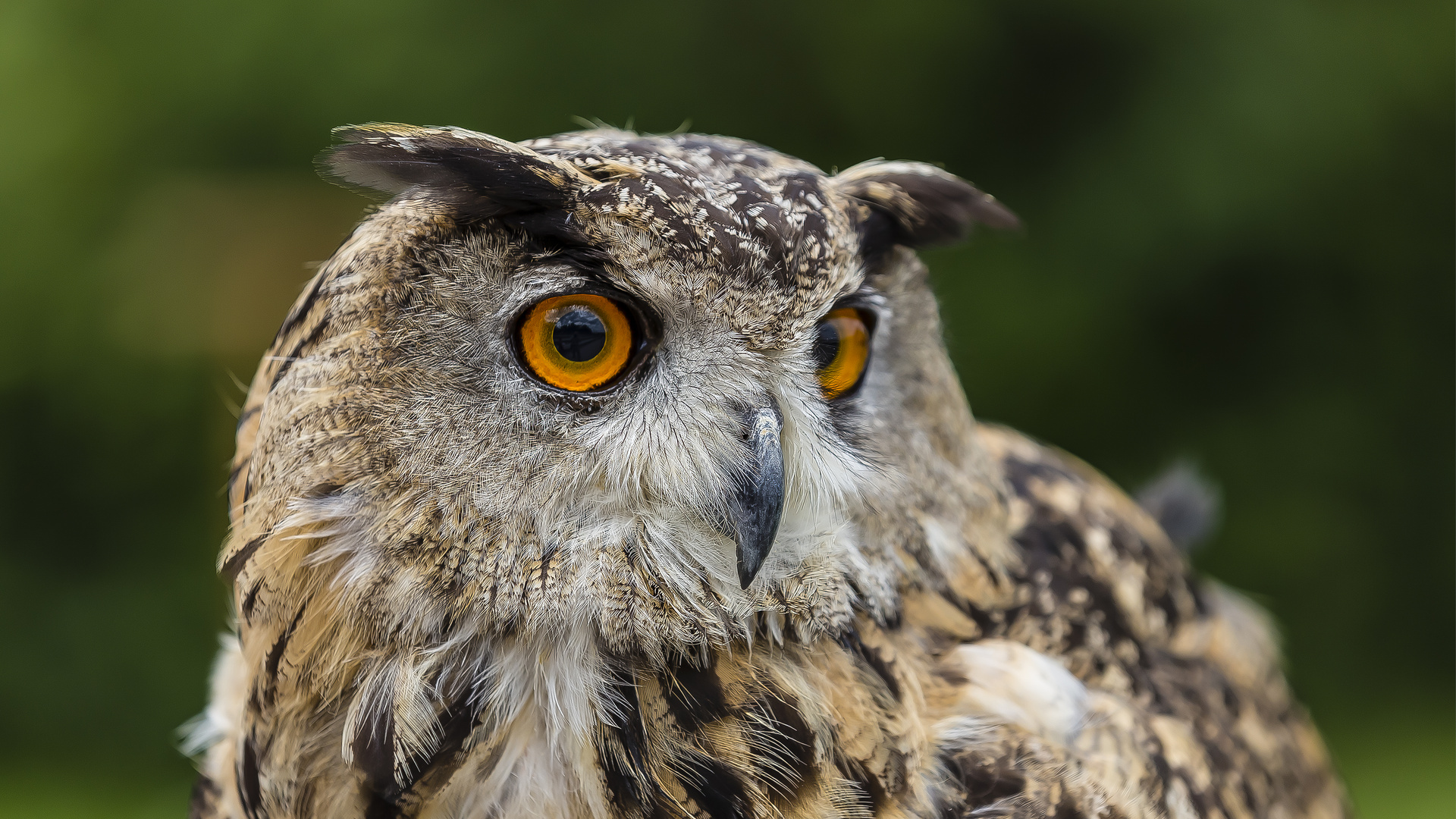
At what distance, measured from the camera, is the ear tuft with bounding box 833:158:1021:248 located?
107 cm

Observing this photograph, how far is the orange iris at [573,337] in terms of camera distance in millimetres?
928

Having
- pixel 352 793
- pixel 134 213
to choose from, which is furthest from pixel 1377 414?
pixel 134 213

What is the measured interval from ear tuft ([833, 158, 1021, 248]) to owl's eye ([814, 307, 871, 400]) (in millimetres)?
105

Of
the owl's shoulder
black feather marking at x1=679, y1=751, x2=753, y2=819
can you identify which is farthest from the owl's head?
the owl's shoulder

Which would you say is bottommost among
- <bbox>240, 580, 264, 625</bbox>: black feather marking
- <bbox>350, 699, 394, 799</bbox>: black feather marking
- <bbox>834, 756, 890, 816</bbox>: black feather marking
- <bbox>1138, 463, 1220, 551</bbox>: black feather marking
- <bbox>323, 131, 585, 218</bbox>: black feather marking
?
<bbox>350, 699, 394, 799</bbox>: black feather marking

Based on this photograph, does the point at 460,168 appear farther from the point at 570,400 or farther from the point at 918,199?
the point at 918,199

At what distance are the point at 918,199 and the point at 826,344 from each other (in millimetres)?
185

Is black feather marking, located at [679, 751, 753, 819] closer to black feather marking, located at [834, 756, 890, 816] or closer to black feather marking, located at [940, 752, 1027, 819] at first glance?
black feather marking, located at [834, 756, 890, 816]

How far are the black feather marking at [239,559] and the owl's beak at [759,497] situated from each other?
0.43m

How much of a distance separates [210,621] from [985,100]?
8.75ft

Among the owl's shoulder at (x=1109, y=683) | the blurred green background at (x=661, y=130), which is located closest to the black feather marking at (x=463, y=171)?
the owl's shoulder at (x=1109, y=683)

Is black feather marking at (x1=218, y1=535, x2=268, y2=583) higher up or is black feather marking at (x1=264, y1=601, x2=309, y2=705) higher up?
black feather marking at (x1=218, y1=535, x2=268, y2=583)

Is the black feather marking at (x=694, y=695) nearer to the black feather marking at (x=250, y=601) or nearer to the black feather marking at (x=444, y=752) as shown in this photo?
the black feather marking at (x=444, y=752)

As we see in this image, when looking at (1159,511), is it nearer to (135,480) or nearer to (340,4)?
(340,4)
